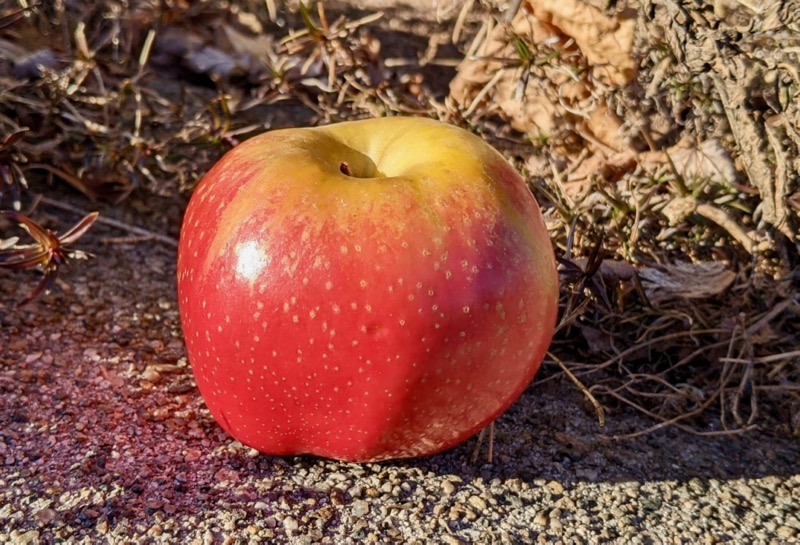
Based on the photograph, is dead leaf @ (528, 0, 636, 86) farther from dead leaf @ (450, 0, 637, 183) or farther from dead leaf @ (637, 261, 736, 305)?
dead leaf @ (637, 261, 736, 305)

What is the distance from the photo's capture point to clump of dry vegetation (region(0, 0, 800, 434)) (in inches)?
84.5

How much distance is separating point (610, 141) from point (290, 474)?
1401mm

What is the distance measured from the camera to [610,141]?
2596 millimetres

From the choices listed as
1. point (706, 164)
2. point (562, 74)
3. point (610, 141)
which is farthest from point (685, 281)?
point (562, 74)

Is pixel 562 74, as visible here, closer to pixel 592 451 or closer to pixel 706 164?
pixel 706 164

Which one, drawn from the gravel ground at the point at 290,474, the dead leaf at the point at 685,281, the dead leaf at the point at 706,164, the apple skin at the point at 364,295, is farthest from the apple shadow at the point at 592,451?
the dead leaf at the point at 706,164

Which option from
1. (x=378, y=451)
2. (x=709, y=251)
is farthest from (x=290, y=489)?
(x=709, y=251)

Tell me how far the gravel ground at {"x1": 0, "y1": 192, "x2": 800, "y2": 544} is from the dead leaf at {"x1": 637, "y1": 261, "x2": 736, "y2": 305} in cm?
34

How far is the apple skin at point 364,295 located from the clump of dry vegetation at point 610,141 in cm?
50

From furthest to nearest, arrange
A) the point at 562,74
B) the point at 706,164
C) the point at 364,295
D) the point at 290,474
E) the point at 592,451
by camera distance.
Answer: the point at 562,74 < the point at 706,164 < the point at 592,451 < the point at 290,474 < the point at 364,295

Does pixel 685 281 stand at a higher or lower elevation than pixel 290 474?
higher

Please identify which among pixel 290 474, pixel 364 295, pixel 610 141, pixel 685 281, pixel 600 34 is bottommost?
pixel 290 474

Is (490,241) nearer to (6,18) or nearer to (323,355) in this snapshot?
(323,355)

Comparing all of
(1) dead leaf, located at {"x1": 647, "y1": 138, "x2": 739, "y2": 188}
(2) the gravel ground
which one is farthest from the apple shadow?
(1) dead leaf, located at {"x1": 647, "y1": 138, "x2": 739, "y2": 188}
